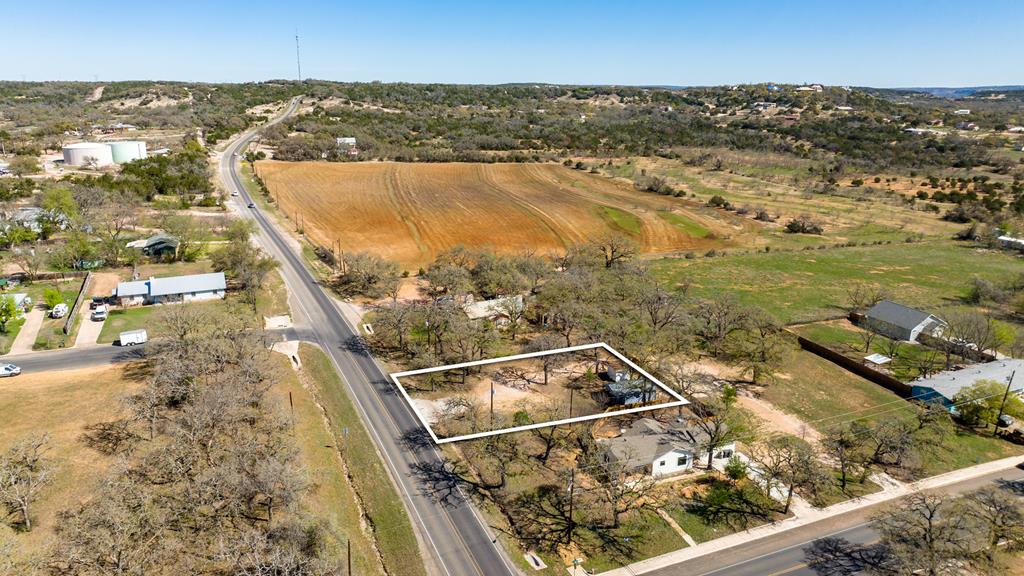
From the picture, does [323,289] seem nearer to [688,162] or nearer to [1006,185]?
[688,162]

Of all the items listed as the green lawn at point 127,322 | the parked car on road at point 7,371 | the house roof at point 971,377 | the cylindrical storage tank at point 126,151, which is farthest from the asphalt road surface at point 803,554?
the cylindrical storage tank at point 126,151

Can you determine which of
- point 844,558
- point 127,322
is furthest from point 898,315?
point 127,322

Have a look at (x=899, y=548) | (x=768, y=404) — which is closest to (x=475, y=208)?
(x=768, y=404)

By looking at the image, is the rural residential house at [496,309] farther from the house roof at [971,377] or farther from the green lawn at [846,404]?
the house roof at [971,377]

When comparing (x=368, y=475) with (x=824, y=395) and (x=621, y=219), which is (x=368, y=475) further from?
(x=621, y=219)

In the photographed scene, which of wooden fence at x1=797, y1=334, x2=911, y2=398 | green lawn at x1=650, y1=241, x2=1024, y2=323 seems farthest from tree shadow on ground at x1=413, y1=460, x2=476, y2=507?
green lawn at x1=650, y1=241, x2=1024, y2=323

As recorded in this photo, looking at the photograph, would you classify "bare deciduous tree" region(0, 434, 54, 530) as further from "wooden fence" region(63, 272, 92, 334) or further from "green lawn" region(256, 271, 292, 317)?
"green lawn" region(256, 271, 292, 317)

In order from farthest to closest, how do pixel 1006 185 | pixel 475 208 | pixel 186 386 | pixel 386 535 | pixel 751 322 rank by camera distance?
pixel 1006 185
pixel 475 208
pixel 751 322
pixel 186 386
pixel 386 535
